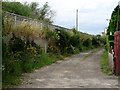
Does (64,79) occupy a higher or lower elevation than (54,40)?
lower

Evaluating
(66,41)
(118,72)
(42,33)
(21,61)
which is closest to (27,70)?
(21,61)

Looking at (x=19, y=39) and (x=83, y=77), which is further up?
(x=19, y=39)

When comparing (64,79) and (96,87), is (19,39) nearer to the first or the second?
(64,79)

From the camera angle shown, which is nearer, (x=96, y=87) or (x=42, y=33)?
(x=96, y=87)

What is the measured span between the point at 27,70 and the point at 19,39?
1.98 m

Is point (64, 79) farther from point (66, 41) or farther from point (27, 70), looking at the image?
point (66, 41)

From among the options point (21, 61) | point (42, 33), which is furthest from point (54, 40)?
point (21, 61)

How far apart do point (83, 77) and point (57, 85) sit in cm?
261

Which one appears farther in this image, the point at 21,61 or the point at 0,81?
the point at 21,61

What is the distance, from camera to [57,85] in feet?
38.2

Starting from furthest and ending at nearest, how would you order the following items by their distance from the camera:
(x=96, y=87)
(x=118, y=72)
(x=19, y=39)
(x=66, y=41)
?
(x=66, y=41) → (x=19, y=39) → (x=118, y=72) → (x=96, y=87)

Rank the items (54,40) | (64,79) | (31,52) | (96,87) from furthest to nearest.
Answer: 1. (54,40)
2. (31,52)
3. (64,79)
4. (96,87)

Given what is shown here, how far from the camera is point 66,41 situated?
29359mm

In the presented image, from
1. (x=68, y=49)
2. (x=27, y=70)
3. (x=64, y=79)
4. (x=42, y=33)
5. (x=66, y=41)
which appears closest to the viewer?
(x=64, y=79)
